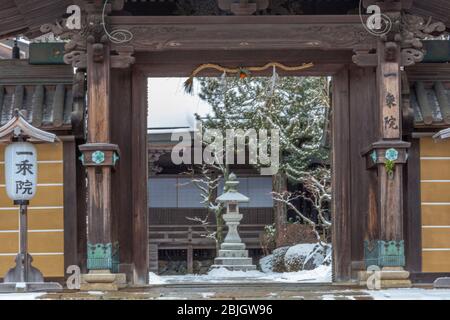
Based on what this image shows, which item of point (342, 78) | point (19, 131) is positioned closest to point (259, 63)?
→ point (342, 78)

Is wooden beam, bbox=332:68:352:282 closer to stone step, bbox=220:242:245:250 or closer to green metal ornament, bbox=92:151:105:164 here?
green metal ornament, bbox=92:151:105:164

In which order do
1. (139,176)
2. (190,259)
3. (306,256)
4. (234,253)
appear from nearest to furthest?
1. (139,176)
2. (306,256)
3. (234,253)
4. (190,259)

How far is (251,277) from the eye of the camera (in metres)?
19.2

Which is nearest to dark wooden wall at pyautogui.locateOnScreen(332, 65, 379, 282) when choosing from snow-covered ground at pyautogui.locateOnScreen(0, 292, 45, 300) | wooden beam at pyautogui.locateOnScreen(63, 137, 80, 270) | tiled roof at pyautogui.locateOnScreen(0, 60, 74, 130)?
wooden beam at pyautogui.locateOnScreen(63, 137, 80, 270)

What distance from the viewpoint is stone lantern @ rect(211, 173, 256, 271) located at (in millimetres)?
21141

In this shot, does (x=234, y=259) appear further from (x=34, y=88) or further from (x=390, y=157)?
(x=390, y=157)

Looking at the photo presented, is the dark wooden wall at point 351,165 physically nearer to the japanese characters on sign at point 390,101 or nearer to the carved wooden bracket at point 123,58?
the japanese characters on sign at point 390,101

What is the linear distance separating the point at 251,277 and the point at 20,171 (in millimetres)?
11308

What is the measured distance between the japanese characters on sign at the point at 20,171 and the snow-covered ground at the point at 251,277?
17.3 ft

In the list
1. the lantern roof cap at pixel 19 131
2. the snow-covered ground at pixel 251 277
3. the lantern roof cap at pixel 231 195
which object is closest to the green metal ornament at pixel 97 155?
the lantern roof cap at pixel 19 131

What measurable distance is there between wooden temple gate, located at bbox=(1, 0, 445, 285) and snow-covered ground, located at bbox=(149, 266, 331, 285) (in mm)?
3907

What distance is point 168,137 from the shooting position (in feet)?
75.5

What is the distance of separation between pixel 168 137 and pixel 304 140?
12.9ft

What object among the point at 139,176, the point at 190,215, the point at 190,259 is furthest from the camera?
the point at 190,215
